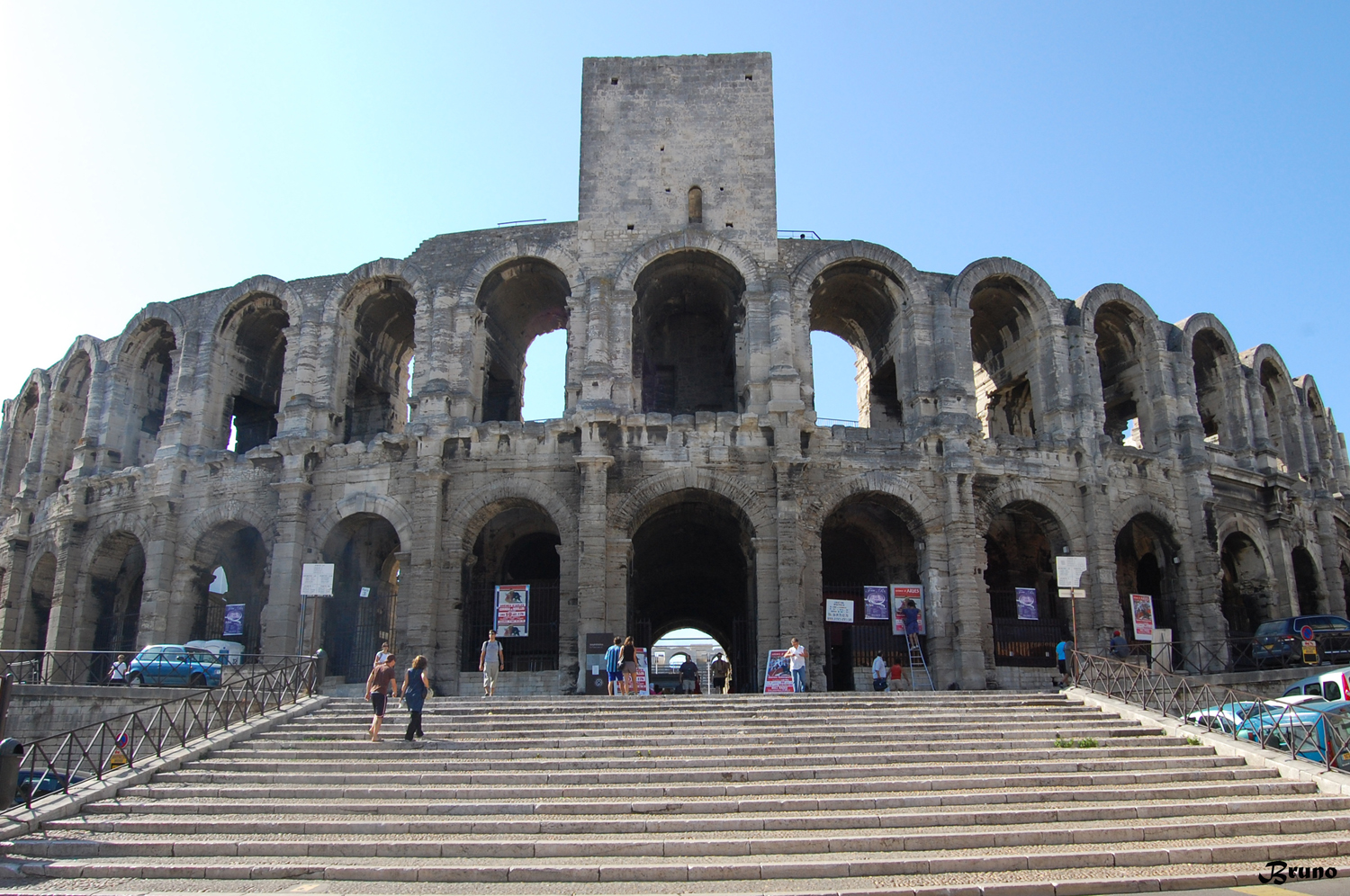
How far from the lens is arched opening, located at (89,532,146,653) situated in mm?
27281

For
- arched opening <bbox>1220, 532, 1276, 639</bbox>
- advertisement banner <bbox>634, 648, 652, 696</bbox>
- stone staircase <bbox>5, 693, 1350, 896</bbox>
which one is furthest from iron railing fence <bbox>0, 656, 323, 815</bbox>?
arched opening <bbox>1220, 532, 1276, 639</bbox>

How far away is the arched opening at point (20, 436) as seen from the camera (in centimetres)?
3384

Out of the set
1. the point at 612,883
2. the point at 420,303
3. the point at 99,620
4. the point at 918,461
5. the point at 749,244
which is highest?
the point at 749,244

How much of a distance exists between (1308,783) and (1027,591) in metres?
10.9

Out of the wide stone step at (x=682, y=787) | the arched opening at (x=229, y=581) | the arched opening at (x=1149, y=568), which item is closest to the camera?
the wide stone step at (x=682, y=787)

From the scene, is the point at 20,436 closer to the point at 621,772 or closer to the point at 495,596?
the point at 495,596

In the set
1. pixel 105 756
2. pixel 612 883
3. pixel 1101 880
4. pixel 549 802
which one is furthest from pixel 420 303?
pixel 1101 880

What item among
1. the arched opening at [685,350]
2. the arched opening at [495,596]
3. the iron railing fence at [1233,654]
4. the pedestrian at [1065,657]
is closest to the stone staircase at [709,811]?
the pedestrian at [1065,657]

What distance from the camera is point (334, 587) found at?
25531 mm

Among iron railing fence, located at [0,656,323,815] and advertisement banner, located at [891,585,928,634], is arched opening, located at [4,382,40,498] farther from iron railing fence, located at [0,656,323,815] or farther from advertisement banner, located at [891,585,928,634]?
advertisement banner, located at [891,585,928,634]

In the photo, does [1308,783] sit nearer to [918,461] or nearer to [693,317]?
[918,461]

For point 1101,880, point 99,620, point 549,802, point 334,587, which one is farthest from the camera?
point 99,620

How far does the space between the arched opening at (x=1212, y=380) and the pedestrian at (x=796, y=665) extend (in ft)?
55.9

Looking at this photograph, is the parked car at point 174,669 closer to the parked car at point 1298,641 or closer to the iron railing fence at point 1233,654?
the iron railing fence at point 1233,654
